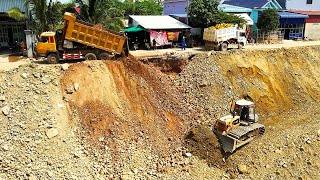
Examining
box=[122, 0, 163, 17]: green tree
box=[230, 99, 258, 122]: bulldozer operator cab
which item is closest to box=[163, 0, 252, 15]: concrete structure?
box=[122, 0, 163, 17]: green tree

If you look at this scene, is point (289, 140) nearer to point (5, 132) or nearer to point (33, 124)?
point (33, 124)

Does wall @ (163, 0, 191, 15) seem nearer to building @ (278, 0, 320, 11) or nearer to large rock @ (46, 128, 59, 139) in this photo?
building @ (278, 0, 320, 11)

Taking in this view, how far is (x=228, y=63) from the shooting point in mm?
24828

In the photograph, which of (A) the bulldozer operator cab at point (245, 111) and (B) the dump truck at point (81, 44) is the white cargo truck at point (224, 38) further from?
(A) the bulldozer operator cab at point (245, 111)

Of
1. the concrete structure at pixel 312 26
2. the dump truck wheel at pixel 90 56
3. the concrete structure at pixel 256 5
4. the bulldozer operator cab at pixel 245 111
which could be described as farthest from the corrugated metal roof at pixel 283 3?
the dump truck wheel at pixel 90 56

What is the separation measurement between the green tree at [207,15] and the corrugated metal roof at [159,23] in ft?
4.50

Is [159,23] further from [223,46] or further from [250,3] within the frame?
[250,3]

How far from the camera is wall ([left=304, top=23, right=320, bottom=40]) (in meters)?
42.2

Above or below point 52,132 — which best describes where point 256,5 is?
above

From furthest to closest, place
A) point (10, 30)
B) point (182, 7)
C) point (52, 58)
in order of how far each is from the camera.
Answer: point (182, 7), point (10, 30), point (52, 58)

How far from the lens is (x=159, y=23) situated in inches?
1335

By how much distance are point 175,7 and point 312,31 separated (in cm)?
1757

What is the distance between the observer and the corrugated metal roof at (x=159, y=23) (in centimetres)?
3281

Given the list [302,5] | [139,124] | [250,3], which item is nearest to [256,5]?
[250,3]
